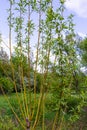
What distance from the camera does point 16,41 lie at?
5.41 meters

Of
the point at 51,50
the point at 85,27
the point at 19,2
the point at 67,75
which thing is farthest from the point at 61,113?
the point at 19,2

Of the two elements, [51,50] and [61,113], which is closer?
[51,50]

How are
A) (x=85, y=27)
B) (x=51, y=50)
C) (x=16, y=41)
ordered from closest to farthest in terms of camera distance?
1. (x=51, y=50)
2. (x=16, y=41)
3. (x=85, y=27)

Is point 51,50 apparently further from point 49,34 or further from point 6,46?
point 6,46

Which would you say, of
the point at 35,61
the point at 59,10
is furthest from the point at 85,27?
the point at 35,61

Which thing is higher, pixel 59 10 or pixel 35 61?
pixel 59 10

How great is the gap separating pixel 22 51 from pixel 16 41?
228 millimetres

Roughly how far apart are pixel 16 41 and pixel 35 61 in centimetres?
53

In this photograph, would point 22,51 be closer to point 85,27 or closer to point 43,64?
point 43,64

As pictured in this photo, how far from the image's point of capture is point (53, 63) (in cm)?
514

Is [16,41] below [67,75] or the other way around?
the other way around

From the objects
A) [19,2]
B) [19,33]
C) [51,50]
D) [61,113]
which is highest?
[19,2]

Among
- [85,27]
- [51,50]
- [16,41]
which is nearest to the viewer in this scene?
[51,50]

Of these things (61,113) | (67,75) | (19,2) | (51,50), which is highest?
(19,2)
